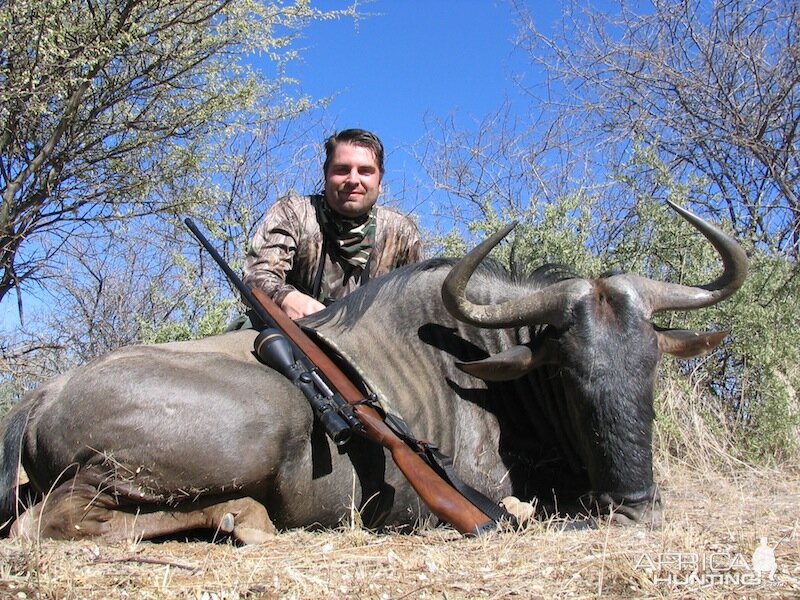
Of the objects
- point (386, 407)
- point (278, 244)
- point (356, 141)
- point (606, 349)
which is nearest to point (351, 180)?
point (356, 141)

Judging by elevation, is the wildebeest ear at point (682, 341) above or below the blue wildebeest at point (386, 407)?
above

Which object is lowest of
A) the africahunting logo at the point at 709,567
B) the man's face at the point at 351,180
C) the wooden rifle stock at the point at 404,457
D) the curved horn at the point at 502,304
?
the africahunting logo at the point at 709,567

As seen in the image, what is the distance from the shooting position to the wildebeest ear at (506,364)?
3.75 metres

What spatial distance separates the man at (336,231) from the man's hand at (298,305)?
0.33m

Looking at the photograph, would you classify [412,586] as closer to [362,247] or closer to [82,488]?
[82,488]

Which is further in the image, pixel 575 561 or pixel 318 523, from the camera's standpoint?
pixel 318 523

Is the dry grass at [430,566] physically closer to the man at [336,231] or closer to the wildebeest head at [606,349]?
the wildebeest head at [606,349]

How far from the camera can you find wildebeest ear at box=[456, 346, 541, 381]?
3754 millimetres

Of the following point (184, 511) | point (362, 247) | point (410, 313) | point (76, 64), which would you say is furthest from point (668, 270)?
point (76, 64)

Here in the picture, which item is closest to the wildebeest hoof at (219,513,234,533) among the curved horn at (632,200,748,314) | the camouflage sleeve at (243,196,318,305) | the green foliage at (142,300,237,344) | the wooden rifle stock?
the wooden rifle stock

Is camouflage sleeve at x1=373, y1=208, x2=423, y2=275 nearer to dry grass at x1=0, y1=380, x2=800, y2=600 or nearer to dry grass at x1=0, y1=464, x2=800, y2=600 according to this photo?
dry grass at x1=0, y1=380, x2=800, y2=600

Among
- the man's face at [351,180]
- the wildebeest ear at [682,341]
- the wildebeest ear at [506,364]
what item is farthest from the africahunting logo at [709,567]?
the man's face at [351,180]

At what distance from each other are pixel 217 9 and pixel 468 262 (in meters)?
4.84

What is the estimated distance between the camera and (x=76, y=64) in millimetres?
6645
